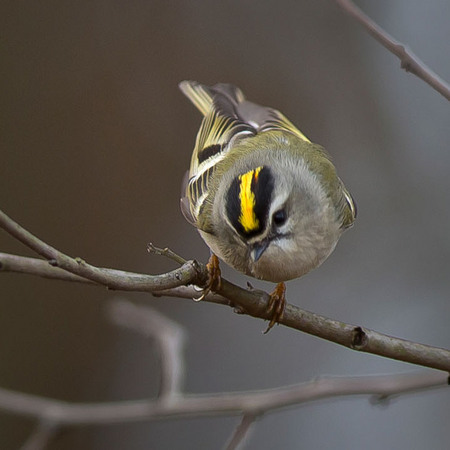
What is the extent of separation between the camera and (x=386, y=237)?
5797mm

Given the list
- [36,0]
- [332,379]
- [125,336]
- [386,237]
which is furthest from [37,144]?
[332,379]

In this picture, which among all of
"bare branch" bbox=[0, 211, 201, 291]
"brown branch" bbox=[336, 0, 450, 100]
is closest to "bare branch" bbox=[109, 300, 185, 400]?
"bare branch" bbox=[0, 211, 201, 291]

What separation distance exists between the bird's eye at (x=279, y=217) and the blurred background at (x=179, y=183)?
2.74 meters

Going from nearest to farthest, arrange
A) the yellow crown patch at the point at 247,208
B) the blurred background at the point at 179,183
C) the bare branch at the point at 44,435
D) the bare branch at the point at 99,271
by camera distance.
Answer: the bare branch at the point at 99,271
the yellow crown patch at the point at 247,208
the bare branch at the point at 44,435
the blurred background at the point at 179,183

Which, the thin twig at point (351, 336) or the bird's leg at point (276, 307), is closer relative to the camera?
the thin twig at point (351, 336)

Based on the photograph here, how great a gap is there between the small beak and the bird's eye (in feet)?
0.23

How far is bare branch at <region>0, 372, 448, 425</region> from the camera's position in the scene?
8.34 ft

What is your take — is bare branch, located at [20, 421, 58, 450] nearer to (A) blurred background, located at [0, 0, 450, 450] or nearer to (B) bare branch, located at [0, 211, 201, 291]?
(B) bare branch, located at [0, 211, 201, 291]

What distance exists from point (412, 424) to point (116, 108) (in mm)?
3110

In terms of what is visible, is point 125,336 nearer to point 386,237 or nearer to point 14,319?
point 14,319

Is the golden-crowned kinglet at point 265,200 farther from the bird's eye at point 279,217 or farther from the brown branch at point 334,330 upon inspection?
the brown branch at point 334,330

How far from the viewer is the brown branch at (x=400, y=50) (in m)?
1.90

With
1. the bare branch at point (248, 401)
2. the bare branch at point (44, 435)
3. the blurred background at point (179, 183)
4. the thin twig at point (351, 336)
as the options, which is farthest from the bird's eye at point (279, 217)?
the blurred background at point (179, 183)

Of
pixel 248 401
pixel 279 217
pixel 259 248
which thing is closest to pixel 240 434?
pixel 248 401
